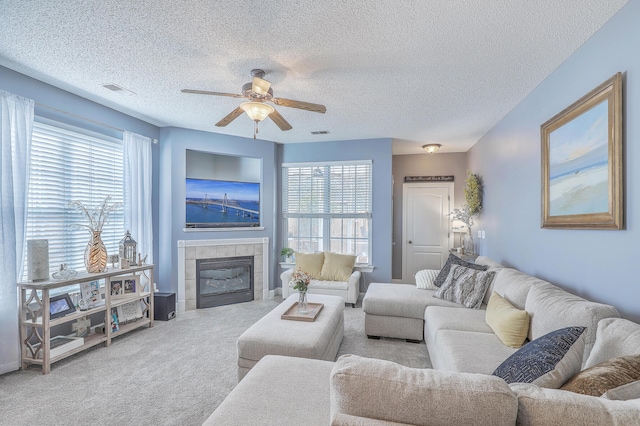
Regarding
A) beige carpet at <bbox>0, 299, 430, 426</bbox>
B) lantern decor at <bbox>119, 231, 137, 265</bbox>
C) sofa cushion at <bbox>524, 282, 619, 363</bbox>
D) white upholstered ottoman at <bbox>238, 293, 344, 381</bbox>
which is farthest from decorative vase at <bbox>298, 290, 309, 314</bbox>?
lantern decor at <bbox>119, 231, 137, 265</bbox>

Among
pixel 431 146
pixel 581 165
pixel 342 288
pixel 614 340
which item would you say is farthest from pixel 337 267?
pixel 614 340

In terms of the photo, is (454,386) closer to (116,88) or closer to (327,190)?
(116,88)

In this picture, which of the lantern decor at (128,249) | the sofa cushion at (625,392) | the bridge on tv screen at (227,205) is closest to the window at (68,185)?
the lantern decor at (128,249)

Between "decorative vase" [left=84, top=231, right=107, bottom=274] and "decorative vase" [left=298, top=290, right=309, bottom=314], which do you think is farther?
"decorative vase" [left=84, top=231, right=107, bottom=274]

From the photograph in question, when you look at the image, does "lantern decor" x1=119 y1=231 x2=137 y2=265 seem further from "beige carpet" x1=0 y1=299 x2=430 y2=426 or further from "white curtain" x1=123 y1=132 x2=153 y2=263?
"beige carpet" x1=0 y1=299 x2=430 y2=426

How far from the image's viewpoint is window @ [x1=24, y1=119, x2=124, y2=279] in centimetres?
302

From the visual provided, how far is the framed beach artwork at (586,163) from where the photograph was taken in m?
1.82

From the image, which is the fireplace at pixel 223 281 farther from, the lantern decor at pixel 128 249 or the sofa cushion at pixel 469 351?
the sofa cushion at pixel 469 351

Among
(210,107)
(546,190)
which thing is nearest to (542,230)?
(546,190)

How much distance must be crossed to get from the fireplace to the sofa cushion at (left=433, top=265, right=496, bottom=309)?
3.00 m

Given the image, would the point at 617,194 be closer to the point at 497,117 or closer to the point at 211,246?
the point at 497,117

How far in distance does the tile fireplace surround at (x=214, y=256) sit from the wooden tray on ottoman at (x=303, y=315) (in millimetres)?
2127

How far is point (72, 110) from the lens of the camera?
3.27 metres

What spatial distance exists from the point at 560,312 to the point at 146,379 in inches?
123
